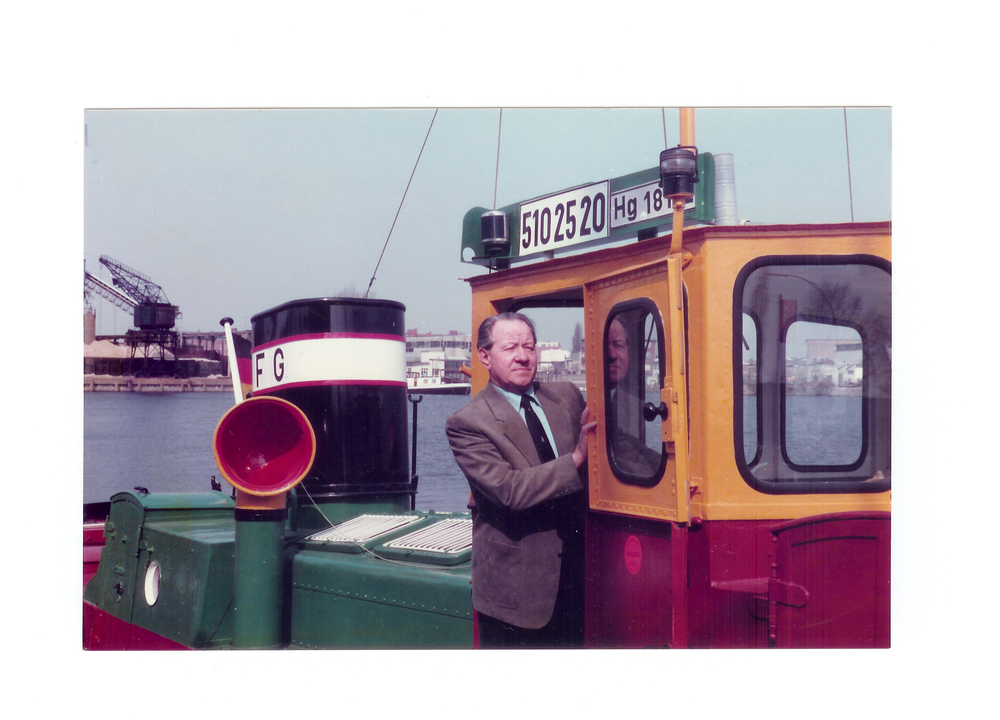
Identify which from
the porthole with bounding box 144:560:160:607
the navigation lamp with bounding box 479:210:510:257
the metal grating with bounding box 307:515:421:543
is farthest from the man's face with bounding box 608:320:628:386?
the porthole with bounding box 144:560:160:607

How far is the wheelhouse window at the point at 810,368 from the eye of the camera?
101 inches

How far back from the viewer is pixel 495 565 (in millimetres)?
2939

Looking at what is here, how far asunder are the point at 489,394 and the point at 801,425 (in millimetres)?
1079

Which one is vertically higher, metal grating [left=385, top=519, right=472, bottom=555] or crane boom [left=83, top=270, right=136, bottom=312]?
crane boom [left=83, top=270, right=136, bottom=312]

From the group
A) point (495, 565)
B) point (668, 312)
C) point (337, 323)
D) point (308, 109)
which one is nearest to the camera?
point (668, 312)

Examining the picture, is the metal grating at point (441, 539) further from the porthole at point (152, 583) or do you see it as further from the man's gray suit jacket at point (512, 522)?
the porthole at point (152, 583)

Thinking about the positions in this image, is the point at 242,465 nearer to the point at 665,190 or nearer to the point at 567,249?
the point at 567,249

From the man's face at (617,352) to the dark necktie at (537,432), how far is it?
0.33 metres

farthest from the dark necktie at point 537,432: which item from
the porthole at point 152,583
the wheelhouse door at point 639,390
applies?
the porthole at point 152,583

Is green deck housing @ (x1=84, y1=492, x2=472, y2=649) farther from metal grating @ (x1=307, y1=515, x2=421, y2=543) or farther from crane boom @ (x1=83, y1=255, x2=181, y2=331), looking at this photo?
crane boom @ (x1=83, y1=255, x2=181, y2=331)

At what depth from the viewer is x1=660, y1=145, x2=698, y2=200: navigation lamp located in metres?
2.57

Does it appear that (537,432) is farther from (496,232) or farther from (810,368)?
(810,368)

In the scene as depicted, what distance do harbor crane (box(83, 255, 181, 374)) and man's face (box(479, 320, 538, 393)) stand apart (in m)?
1.48
